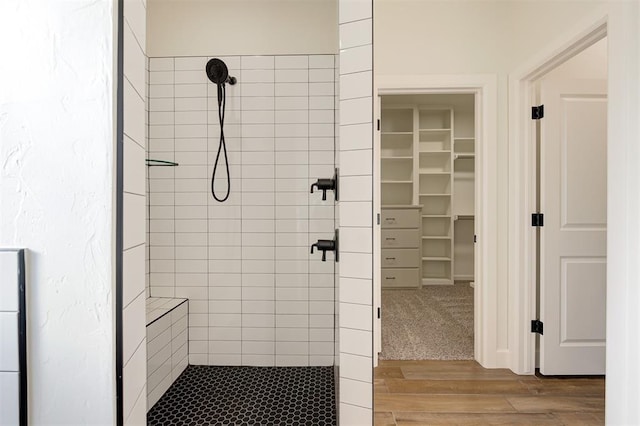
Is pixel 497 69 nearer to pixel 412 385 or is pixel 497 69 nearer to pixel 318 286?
pixel 318 286

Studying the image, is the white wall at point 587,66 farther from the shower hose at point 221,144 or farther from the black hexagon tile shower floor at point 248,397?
the black hexagon tile shower floor at point 248,397

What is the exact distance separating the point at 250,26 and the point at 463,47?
4.83 ft

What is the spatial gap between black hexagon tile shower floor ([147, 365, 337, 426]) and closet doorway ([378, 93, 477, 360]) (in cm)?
203

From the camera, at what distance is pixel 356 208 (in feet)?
3.73

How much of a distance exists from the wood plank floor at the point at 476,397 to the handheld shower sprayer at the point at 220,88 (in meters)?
1.63

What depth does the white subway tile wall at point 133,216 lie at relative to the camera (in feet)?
2.14

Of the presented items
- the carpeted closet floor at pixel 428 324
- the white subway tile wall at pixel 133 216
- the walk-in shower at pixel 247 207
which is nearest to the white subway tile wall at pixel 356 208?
the white subway tile wall at pixel 133 216

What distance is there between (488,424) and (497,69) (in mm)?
2194

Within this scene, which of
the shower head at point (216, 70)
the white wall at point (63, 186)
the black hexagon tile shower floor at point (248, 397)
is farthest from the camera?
the shower head at point (216, 70)

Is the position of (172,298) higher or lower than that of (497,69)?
lower

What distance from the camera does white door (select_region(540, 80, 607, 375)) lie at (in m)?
2.02

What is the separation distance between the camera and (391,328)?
2.89m

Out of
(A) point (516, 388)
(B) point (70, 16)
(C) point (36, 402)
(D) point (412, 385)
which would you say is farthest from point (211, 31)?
(A) point (516, 388)

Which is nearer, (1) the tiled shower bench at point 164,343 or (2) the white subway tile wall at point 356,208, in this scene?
(2) the white subway tile wall at point 356,208
